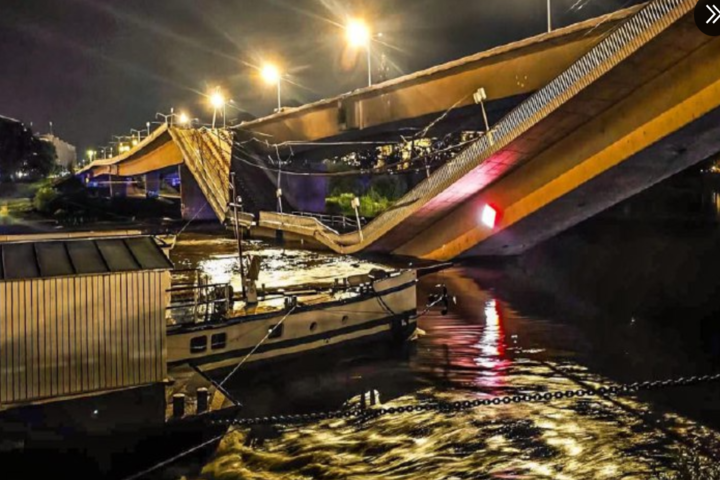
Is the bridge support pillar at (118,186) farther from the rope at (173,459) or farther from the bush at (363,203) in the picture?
the rope at (173,459)

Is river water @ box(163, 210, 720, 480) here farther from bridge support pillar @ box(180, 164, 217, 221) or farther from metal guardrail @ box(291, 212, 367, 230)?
bridge support pillar @ box(180, 164, 217, 221)

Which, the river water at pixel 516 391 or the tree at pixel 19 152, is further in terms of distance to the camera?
the tree at pixel 19 152

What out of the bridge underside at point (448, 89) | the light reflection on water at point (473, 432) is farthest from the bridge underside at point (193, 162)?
the light reflection on water at point (473, 432)

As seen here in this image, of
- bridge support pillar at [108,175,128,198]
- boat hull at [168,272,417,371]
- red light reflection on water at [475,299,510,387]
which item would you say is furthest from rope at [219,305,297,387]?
bridge support pillar at [108,175,128,198]

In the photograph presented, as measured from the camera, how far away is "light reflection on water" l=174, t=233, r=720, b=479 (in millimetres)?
12797

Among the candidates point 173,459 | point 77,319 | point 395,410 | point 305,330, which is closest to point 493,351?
point 305,330

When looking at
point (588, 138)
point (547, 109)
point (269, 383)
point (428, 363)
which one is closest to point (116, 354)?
point (269, 383)

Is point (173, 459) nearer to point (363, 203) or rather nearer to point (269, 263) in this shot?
point (269, 263)

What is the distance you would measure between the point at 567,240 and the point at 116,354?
141 ft

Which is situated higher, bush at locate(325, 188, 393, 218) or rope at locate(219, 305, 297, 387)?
bush at locate(325, 188, 393, 218)

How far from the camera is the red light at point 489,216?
3575cm

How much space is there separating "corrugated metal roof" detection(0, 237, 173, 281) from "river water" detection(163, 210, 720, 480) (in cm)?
401

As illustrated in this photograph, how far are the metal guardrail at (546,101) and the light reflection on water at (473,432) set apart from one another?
1136cm

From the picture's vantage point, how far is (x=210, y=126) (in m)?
65.4
